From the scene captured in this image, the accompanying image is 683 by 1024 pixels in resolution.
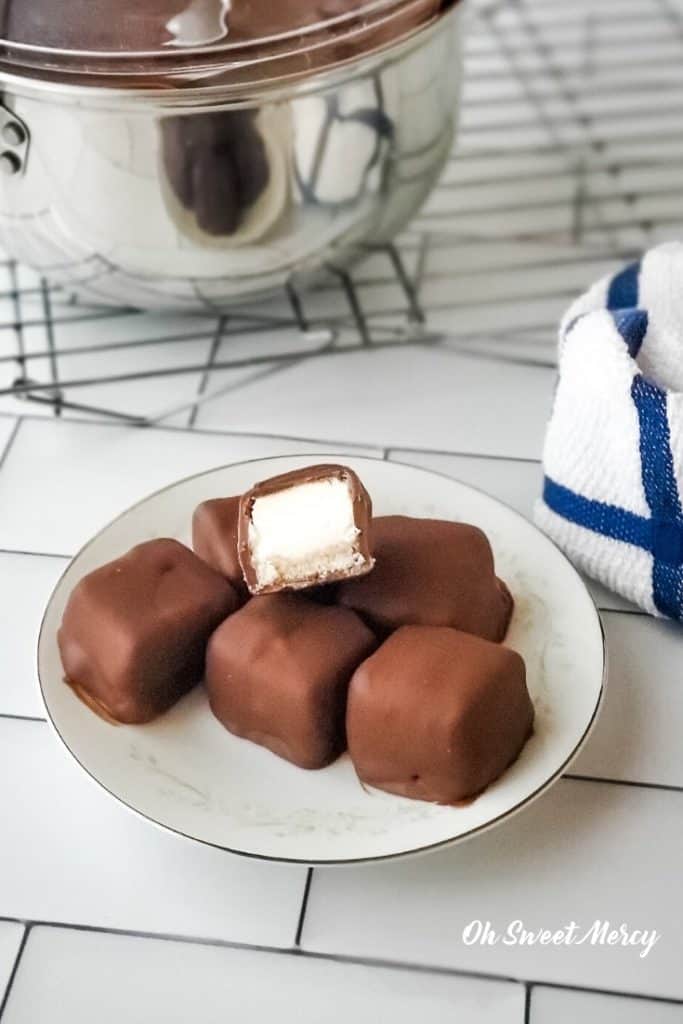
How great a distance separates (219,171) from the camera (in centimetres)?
67

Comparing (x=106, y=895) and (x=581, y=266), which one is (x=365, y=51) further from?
(x=106, y=895)

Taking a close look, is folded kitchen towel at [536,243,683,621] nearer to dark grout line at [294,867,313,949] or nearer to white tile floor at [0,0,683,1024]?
white tile floor at [0,0,683,1024]

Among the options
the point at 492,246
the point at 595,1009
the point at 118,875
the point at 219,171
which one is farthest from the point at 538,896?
the point at 492,246

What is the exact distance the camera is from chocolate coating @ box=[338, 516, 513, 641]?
544 mm

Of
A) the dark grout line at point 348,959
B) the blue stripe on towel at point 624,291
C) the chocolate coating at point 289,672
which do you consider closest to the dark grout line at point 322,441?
the blue stripe on towel at point 624,291

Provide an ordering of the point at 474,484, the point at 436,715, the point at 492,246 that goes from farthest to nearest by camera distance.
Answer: the point at 492,246, the point at 474,484, the point at 436,715

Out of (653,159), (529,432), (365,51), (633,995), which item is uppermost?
(365,51)

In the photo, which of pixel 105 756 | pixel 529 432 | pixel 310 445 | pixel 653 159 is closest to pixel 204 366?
pixel 310 445

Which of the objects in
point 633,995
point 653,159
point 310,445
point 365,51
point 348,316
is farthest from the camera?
point 653,159

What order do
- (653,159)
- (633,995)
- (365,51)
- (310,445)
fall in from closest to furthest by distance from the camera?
(633,995) → (365,51) → (310,445) → (653,159)

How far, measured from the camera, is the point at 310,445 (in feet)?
2.48

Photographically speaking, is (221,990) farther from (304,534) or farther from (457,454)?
(457,454)

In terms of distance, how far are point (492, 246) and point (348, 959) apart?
23.5 inches

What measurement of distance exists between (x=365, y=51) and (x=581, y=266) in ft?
1.05
